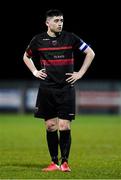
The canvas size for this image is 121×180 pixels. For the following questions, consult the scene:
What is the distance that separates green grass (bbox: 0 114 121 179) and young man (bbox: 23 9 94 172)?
0.57 metres

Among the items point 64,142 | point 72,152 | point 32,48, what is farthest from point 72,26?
point 64,142

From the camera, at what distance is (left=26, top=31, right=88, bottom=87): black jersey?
9930mm

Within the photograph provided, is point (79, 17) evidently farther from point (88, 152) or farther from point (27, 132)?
point (88, 152)

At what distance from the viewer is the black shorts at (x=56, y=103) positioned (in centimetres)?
997

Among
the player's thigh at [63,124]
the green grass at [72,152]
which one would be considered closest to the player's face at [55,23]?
Result: the player's thigh at [63,124]

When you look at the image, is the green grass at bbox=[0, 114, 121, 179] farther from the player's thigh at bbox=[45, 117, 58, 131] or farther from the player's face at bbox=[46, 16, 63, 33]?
the player's face at bbox=[46, 16, 63, 33]

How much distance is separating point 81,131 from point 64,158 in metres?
9.97

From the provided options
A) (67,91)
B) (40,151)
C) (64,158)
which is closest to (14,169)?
(64,158)

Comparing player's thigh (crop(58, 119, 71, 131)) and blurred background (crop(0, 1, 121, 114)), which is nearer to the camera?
player's thigh (crop(58, 119, 71, 131))

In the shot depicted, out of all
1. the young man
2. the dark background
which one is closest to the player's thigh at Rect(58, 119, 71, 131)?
the young man

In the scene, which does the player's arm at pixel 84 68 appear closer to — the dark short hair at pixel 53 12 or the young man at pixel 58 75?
the young man at pixel 58 75

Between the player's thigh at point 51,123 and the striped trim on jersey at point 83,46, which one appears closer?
the striped trim on jersey at point 83,46

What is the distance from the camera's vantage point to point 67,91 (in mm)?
10000

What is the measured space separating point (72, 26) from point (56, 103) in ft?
108
